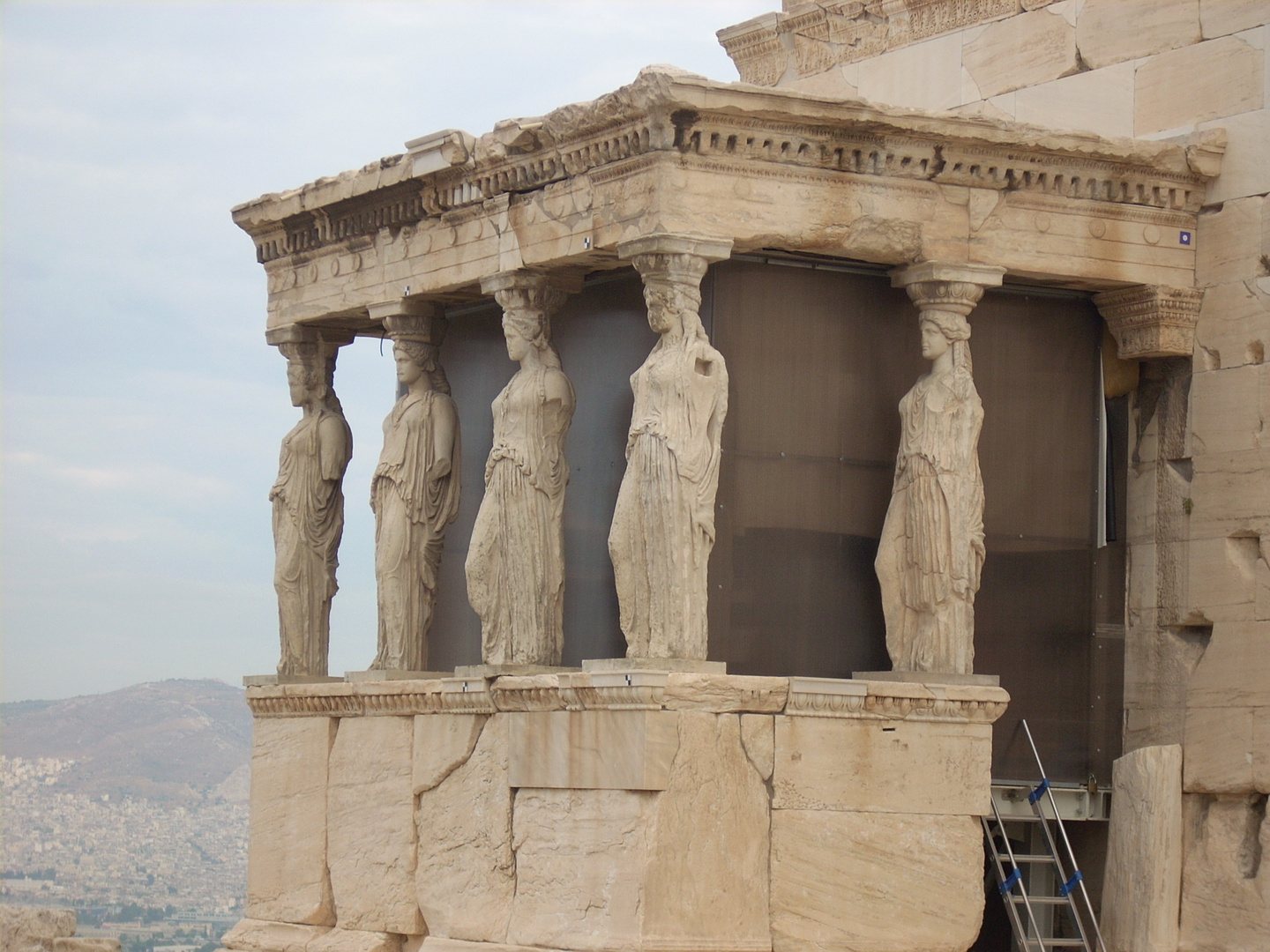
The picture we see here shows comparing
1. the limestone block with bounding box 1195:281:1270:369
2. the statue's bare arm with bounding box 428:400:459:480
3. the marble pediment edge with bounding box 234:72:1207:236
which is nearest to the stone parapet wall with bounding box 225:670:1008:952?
the statue's bare arm with bounding box 428:400:459:480

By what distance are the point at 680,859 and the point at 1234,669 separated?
3.17 m

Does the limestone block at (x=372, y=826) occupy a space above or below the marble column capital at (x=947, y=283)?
below

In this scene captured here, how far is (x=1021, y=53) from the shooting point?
14.3 m

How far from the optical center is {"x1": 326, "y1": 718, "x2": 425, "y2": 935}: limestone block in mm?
12906

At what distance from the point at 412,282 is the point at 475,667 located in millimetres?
2185

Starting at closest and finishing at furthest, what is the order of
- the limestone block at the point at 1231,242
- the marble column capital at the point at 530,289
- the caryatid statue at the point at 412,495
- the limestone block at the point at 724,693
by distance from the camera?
1. the limestone block at the point at 724,693
2. the marble column capital at the point at 530,289
3. the limestone block at the point at 1231,242
4. the caryatid statue at the point at 412,495

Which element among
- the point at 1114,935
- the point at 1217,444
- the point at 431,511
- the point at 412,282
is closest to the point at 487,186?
the point at 412,282

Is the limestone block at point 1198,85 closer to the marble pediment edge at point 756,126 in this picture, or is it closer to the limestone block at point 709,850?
the marble pediment edge at point 756,126

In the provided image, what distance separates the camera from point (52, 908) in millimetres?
14461

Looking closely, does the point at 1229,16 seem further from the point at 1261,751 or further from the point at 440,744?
the point at 440,744

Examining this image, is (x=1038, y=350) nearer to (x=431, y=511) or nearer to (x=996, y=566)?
(x=996, y=566)

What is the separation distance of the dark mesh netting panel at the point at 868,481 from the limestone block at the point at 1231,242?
0.67 m

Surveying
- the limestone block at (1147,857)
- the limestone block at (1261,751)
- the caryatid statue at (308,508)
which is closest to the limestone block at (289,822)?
the caryatid statue at (308,508)

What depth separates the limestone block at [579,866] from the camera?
446 inches
